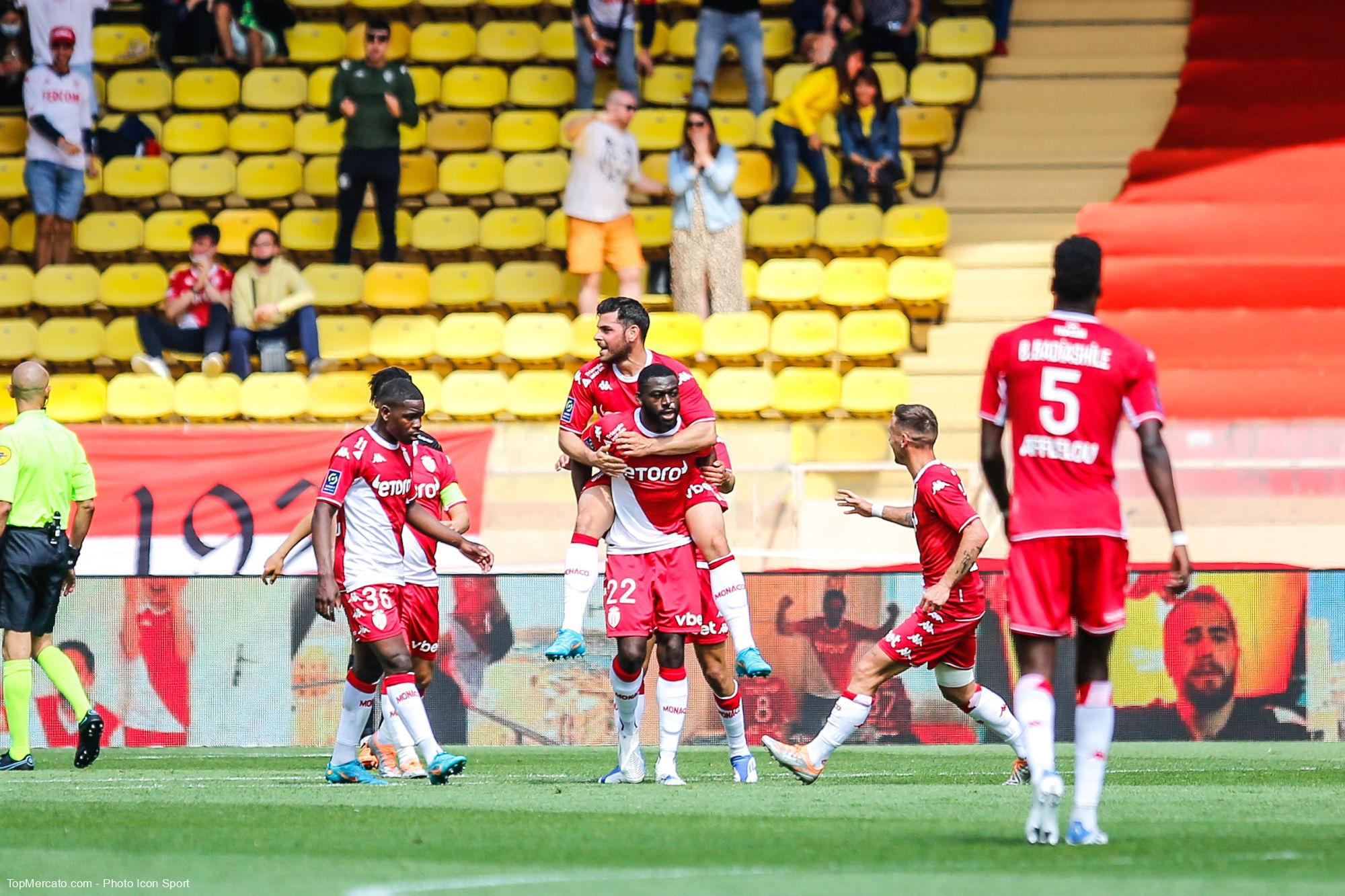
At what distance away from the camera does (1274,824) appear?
290 inches

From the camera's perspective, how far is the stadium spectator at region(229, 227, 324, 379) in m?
19.0

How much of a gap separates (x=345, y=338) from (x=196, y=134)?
3986mm

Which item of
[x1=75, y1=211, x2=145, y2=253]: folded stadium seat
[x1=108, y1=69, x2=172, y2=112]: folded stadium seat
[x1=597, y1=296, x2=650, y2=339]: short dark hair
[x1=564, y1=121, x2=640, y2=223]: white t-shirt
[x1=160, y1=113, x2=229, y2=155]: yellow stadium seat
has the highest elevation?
[x1=108, y1=69, x2=172, y2=112]: folded stadium seat

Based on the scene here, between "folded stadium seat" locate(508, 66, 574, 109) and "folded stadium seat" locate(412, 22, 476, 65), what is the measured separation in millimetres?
775

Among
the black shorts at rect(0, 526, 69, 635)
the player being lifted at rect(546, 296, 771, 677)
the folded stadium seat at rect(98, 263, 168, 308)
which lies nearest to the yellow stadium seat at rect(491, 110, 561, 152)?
the folded stadium seat at rect(98, 263, 168, 308)

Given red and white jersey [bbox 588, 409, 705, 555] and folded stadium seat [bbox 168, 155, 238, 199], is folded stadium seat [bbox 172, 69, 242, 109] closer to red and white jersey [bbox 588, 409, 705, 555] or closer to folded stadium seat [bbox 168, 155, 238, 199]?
folded stadium seat [bbox 168, 155, 238, 199]

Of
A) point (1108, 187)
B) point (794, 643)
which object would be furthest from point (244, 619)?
point (1108, 187)

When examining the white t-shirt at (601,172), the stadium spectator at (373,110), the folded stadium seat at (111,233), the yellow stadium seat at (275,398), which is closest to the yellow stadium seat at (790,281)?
the white t-shirt at (601,172)

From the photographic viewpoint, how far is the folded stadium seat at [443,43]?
72.2ft

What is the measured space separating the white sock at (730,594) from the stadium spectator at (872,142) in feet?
34.2

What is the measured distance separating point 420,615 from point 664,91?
12.1 m

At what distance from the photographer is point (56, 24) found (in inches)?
814

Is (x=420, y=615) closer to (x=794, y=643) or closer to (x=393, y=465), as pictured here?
(x=393, y=465)

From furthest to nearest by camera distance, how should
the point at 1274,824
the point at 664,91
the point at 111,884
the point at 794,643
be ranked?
1. the point at 664,91
2. the point at 794,643
3. the point at 1274,824
4. the point at 111,884
